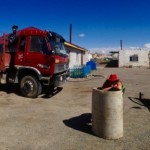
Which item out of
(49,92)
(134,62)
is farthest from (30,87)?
(134,62)

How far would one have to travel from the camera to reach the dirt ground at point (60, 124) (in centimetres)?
598

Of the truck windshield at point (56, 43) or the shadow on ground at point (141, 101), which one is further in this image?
the truck windshield at point (56, 43)

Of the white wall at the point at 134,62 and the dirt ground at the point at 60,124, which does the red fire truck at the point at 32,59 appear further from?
the white wall at the point at 134,62

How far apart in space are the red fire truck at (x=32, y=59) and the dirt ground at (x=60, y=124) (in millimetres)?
720

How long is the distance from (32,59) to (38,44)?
26.8 inches

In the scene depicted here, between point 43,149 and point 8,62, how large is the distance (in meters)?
6.73

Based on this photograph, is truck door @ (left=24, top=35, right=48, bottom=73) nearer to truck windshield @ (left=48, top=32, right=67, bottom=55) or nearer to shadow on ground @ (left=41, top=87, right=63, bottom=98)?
truck windshield @ (left=48, top=32, right=67, bottom=55)

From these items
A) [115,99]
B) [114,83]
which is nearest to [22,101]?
[114,83]

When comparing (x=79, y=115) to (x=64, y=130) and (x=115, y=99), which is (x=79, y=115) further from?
(x=115, y=99)

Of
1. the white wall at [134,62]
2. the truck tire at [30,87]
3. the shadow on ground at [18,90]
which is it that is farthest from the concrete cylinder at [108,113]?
the white wall at [134,62]

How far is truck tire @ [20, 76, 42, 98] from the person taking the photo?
11.1m

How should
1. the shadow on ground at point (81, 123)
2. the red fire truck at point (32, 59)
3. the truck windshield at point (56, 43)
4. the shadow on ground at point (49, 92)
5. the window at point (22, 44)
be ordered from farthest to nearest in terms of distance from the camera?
the shadow on ground at point (49, 92) → the window at point (22, 44) → the truck windshield at point (56, 43) → the red fire truck at point (32, 59) → the shadow on ground at point (81, 123)

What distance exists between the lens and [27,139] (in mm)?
6273

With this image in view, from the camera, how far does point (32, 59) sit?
11055 millimetres
